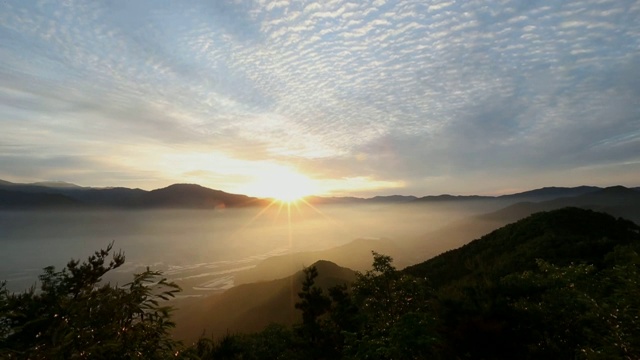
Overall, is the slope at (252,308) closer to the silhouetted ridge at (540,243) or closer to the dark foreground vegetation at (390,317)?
the silhouetted ridge at (540,243)

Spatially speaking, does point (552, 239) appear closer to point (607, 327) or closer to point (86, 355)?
point (607, 327)

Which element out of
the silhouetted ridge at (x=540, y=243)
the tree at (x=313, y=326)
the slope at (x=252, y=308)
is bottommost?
the slope at (x=252, y=308)

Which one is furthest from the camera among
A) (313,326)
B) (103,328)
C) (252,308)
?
(252,308)

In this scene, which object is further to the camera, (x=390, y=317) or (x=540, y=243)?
(x=540, y=243)

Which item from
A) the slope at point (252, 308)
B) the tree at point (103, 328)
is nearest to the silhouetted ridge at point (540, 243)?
the tree at point (103, 328)

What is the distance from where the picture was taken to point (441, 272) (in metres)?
52.5

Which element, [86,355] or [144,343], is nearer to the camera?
[86,355]

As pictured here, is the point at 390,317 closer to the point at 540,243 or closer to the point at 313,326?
the point at 313,326

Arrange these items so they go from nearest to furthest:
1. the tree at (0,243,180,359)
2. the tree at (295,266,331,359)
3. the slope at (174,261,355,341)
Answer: the tree at (0,243,180,359), the tree at (295,266,331,359), the slope at (174,261,355,341)

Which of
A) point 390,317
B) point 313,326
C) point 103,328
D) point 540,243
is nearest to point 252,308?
point 540,243

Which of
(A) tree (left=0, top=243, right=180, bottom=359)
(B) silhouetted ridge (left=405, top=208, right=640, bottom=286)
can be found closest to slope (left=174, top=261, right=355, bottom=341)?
(B) silhouetted ridge (left=405, top=208, right=640, bottom=286)

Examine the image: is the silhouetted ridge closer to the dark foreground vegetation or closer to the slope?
the dark foreground vegetation

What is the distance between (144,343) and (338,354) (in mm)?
20941

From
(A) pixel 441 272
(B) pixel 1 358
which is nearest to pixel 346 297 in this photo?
(B) pixel 1 358
